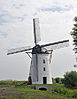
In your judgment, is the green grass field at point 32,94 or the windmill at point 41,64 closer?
the green grass field at point 32,94

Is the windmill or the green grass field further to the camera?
the windmill

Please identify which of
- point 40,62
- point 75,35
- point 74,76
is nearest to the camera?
point 75,35

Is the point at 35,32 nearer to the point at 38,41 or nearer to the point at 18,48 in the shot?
the point at 38,41

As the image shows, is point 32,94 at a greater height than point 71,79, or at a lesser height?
lesser

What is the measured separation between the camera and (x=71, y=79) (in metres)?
45.0

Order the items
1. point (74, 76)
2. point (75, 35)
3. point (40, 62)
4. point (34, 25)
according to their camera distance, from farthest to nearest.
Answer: point (34, 25) → point (40, 62) → point (74, 76) → point (75, 35)

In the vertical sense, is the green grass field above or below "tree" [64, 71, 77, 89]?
below

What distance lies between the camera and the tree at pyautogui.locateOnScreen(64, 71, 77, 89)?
45.1 m

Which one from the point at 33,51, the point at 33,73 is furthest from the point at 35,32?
the point at 33,73

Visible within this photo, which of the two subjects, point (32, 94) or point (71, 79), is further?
A: point (71, 79)

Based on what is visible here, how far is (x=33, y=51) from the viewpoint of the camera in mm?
51781

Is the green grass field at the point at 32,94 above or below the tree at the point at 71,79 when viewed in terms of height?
below

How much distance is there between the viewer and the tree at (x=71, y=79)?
4509 cm

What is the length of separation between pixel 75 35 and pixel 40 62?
83.6 ft
